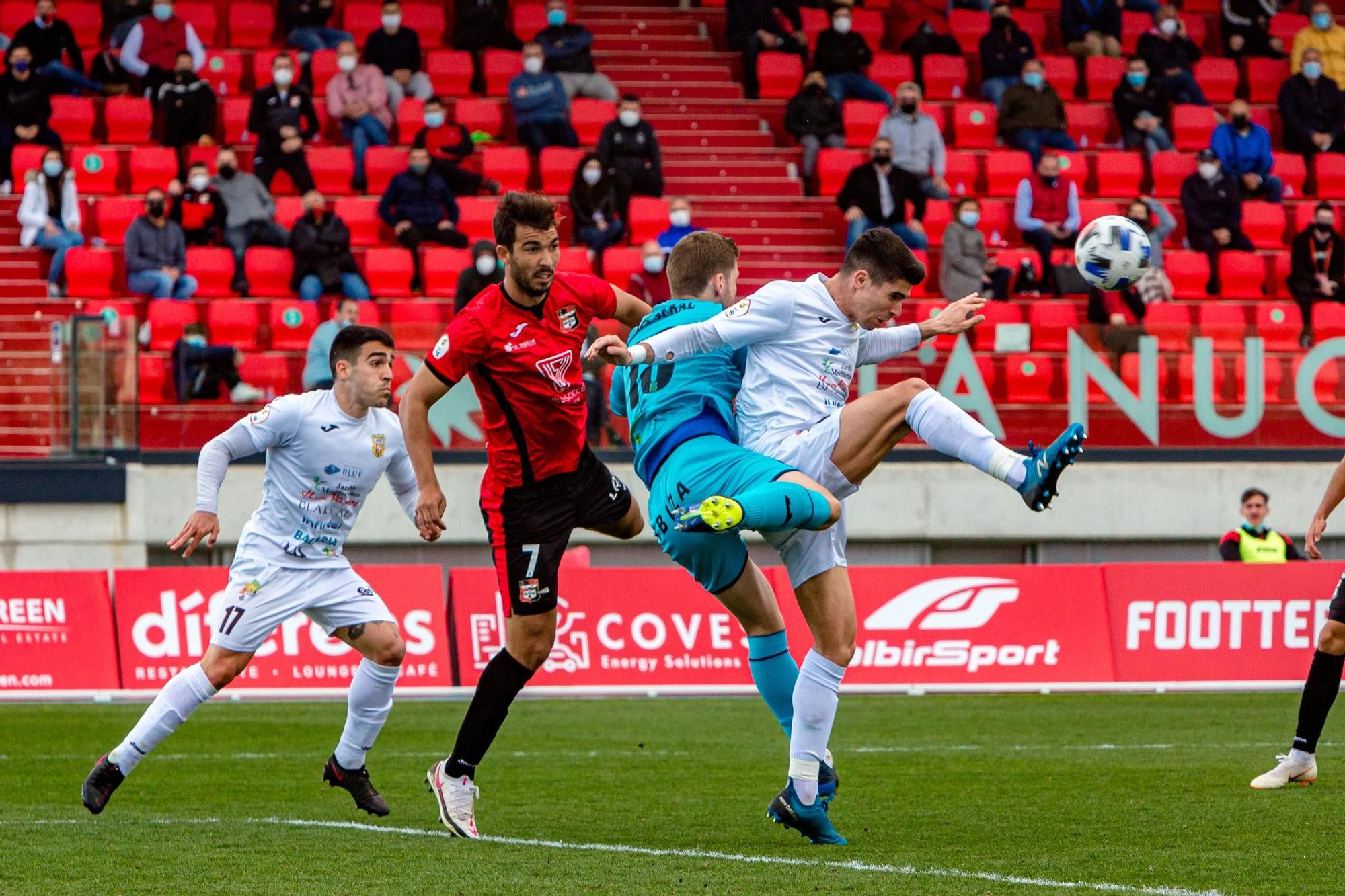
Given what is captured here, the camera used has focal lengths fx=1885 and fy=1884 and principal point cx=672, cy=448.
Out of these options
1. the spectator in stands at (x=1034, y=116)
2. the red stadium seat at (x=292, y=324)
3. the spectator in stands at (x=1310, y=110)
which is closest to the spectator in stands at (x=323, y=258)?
the red stadium seat at (x=292, y=324)

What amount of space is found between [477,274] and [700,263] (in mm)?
11571

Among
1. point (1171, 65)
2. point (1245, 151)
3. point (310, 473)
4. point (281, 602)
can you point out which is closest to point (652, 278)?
point (1245, 151)

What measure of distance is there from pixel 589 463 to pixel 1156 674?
9.01m

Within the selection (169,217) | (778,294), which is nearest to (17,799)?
(778,294)

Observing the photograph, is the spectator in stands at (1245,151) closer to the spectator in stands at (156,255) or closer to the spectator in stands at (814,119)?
the spectator in stands at (814,119)

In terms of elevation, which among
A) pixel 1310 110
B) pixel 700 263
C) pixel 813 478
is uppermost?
pixel 700 263

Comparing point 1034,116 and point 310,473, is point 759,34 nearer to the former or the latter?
point 1034,116

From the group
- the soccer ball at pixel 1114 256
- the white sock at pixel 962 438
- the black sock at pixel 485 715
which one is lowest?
the black sock at pixel 485 715

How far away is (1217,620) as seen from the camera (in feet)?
51.3

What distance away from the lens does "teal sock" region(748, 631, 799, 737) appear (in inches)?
308

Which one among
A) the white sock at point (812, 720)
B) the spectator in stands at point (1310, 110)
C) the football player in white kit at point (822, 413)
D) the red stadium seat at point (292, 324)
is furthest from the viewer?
the spectator in stands at point (1310, 110)

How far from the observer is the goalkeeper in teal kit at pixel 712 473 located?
267 inches

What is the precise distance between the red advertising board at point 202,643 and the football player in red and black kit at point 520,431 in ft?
25.1

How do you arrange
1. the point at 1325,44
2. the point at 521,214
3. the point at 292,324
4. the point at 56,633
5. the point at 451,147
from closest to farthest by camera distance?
1. the point at 521,214
2. the point at 56,633
3. the point at 292,324
4. the point at 451,147
5. the point at 1325,44
